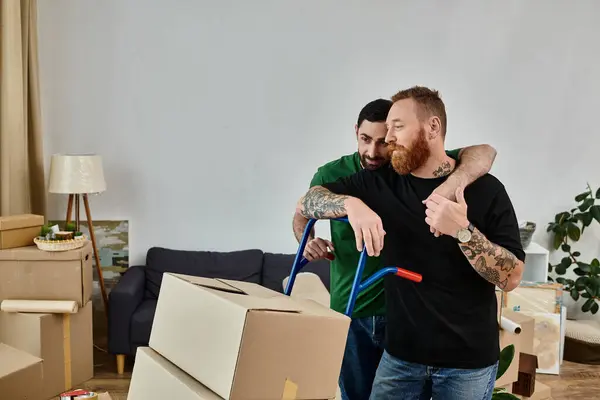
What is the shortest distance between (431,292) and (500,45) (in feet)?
10.2

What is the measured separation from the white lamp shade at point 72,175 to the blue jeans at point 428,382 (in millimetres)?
2459

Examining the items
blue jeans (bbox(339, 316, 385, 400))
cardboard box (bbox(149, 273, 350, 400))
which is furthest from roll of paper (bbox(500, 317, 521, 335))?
cardboard box (bbox(149, 273, 350, 400))

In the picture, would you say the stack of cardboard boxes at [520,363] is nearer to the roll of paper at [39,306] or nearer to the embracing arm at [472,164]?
the embracing arm at [472,164]

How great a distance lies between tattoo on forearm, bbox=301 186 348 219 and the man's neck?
0.79 feet

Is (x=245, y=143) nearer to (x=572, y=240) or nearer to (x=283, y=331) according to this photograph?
(x=572, y=240)

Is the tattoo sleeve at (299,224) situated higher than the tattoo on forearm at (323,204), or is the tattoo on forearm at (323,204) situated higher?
the tattoo on forearm at (323,204)

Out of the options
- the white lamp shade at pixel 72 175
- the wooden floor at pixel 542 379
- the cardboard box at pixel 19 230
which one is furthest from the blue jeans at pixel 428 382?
the white lamp shade at pixel 72 175

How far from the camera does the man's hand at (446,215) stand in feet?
5.05

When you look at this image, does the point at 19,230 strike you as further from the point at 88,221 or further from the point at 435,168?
the point at 435,168

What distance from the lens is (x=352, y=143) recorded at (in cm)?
436

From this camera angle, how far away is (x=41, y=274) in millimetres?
3350

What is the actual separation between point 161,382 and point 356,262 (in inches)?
31.7

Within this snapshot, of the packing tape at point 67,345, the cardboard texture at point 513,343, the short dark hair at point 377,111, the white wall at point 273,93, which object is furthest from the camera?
the white wall at point 273,93

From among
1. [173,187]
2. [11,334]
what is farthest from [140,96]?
[11,334]
